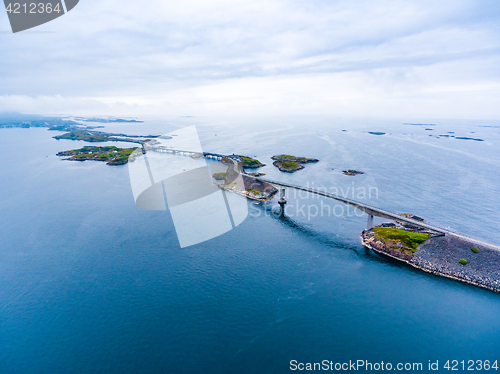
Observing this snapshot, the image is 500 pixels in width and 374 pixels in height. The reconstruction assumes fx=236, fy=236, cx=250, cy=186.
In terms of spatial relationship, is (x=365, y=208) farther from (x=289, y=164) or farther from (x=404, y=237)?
(x=289, y=164)

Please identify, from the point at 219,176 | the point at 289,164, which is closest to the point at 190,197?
the point at 219,176

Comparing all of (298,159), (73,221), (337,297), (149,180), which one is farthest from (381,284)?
(298,159)

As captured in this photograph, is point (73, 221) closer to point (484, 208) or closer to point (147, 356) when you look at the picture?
point (147, 356)

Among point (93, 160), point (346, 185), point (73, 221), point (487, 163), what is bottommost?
point (487, 163)

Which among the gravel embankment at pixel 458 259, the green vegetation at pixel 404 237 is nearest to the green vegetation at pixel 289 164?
the green vegetation at pixel 404 237

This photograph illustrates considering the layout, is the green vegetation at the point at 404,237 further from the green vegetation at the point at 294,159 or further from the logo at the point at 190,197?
the green vegetation at the point at 294,159

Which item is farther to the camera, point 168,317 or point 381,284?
point 381,284

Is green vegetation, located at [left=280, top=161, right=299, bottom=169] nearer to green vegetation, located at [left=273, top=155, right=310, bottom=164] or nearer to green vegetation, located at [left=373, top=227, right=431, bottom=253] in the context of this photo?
green vegetation, located at [left=273, top=155, right=310, bottom=164]
